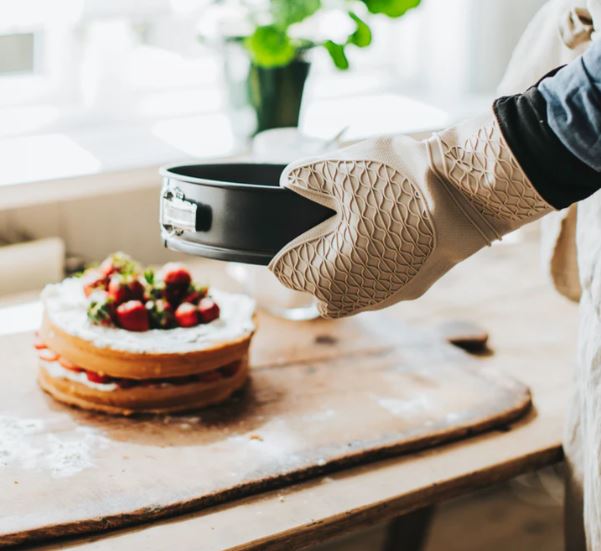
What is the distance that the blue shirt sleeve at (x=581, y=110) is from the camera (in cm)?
71

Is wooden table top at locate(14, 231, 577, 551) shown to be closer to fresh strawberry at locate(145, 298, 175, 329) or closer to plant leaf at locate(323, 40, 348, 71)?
fresh strawberry at locate(145, 298, 175, 329)

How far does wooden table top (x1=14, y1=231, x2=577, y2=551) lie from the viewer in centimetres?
84

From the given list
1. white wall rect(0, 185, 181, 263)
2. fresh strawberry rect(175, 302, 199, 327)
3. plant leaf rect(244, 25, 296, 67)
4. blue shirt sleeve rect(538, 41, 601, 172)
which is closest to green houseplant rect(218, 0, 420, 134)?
plant leaf rect(244, 25, 296, 67)

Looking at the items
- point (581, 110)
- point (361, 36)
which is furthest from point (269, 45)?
point (581, 110)

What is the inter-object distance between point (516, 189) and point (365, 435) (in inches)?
14.8

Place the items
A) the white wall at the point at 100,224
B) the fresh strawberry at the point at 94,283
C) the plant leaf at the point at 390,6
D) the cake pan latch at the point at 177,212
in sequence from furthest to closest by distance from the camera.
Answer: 1. the white wall at the point at 100,224
2. the plant leaf at the point at 390,6
3. the fresh strawberry at the point at 94,283
4. the cake pan latch at the point at 177,212

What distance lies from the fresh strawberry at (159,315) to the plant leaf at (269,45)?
51 centimetres

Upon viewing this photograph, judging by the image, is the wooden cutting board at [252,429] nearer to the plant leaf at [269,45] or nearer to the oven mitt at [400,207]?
the oven mitt at [400,207]

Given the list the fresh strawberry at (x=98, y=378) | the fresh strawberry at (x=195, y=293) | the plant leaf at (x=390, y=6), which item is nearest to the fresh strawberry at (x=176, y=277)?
the fresh strawberry at (x=195, y=293)

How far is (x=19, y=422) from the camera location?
39.5 inches

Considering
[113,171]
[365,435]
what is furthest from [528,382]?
[113,171]

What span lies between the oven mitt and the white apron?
15cm

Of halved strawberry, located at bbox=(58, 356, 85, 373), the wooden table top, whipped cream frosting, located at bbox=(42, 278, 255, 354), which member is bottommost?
the wooden table top

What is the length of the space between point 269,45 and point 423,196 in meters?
0.70
